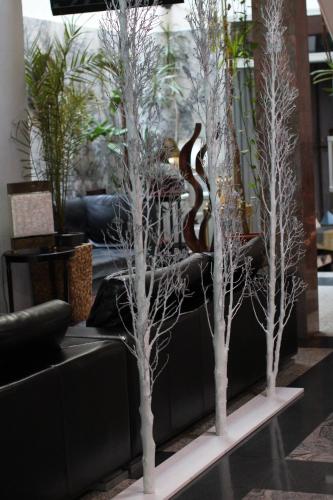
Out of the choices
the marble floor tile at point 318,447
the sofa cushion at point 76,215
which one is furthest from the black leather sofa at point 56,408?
the sofa cushion at point 76,215

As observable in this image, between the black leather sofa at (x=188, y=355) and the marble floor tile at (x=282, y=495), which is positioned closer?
the marble floor tile at (x=282, y=495)

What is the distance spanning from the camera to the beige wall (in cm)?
627

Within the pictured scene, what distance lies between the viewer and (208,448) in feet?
13.6

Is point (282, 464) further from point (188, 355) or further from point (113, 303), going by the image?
point (113, 303)

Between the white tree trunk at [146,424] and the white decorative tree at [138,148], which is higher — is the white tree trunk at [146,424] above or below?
below

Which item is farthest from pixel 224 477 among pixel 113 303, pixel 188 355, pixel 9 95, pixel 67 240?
pixel 9 95

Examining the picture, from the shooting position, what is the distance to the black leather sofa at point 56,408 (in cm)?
305

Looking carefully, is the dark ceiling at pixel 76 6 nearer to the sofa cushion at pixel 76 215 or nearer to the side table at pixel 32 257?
the side table at pixel 32 257

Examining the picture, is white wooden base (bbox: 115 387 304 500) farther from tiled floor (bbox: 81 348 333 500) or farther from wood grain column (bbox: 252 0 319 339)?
wood grain column (bbox: 252 0 319 339)

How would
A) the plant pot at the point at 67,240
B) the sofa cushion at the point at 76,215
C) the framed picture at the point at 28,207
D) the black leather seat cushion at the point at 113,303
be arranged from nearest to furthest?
the black leather seat cushion at the point at 113,303 < the framed picture at the point at 28,207 < the plant pot at the point at 67,240 < the sofa cushion at the point at 76,215

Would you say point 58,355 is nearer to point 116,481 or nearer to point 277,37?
point 116,481

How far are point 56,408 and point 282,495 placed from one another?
0.95 m

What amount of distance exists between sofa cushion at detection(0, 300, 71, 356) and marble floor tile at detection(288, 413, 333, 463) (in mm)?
1236

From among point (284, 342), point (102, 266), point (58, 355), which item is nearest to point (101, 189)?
point (102, 266)
